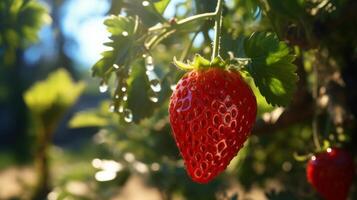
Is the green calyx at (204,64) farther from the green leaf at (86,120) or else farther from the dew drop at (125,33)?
the green leaf at (86,120)

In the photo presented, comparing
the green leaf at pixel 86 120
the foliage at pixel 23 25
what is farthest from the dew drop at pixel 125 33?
the green leaf at pixel 86 120

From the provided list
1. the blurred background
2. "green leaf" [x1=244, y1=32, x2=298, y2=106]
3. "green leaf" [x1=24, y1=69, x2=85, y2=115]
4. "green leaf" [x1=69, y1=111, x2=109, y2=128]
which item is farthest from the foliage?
"green leaf" [x1=24, y1=69, x2=85, y2=115]

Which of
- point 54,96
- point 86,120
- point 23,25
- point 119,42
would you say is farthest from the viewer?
point 54,96

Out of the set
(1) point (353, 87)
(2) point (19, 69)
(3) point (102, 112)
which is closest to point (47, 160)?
(3) point (102, 112)

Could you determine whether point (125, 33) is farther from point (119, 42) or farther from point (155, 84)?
point (155, 84)

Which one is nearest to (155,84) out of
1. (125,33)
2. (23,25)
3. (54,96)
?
(125,33)

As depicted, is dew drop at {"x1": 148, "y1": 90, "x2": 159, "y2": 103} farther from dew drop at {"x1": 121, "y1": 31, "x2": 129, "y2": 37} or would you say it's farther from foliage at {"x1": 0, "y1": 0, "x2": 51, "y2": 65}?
foliage at {"x1": 0, "y1": 0, "x2": 51, "y2": 65}

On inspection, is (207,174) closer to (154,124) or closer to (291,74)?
(291,74)
